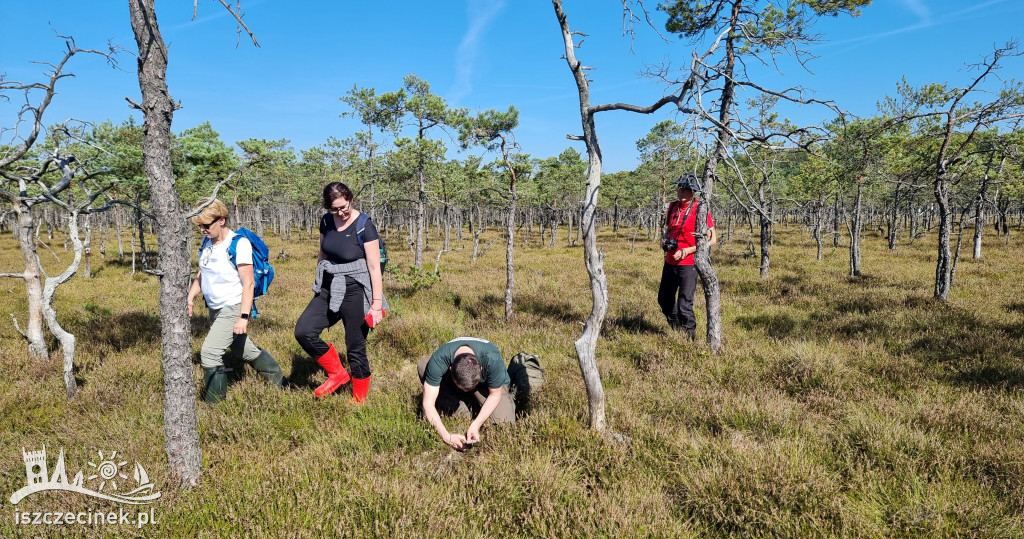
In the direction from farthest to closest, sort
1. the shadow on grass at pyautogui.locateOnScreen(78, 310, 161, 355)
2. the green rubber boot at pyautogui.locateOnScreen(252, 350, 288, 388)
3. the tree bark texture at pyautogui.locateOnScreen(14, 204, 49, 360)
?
the shadow on grass at pyautogui.locateOnScreen(78, 310, 161, 355) < the tree bark texture at pyautogui.locateOnScreen(14, 204, 49, 360) < the green rubber boot at pyautogui.locateOnScreen(252, 350, 288, 388)

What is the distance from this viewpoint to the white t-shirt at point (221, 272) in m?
3.72

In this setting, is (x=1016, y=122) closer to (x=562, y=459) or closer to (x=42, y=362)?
(x=562, y=459)

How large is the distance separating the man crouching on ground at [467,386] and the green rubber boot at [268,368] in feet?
5.37

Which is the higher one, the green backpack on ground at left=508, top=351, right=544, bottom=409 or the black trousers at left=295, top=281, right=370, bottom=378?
the black trousers at left=295, top=281, right=370, bottom=378

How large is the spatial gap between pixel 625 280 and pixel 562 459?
9712 millimetres

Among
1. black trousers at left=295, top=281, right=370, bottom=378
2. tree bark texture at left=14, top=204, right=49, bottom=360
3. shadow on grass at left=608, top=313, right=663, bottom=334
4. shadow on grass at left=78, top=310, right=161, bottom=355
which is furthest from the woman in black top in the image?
shadow on grass at left=608, top=313, right=663, bottom=334

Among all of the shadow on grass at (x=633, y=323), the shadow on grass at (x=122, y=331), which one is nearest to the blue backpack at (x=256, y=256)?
the shadow on grass at (x=122, y=331)

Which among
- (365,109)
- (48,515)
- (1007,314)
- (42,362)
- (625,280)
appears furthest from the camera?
(365,109)

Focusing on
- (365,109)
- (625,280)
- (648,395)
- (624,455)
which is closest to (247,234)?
(624,455)

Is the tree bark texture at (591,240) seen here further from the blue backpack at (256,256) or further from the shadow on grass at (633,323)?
the shadow on grass at (633,323)

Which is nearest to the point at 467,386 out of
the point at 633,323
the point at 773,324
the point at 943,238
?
the point at 633,323

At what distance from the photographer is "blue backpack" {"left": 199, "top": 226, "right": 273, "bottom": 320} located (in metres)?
3.75

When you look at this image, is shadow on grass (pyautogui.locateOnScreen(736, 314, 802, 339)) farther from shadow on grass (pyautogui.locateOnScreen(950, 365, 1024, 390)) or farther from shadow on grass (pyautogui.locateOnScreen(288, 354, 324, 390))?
shadow on grass (pyautogui.locateOnScreen(288, 354, 324, 390))

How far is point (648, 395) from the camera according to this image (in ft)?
13.0
